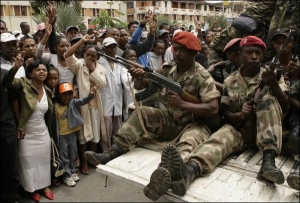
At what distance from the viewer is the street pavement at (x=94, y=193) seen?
3795 millimetres

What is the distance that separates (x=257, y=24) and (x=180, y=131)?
1.96 m

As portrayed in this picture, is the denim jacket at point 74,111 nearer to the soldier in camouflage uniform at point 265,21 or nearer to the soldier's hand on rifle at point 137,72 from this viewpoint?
the soldier's hand on rifle at point 137,72

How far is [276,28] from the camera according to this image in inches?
147

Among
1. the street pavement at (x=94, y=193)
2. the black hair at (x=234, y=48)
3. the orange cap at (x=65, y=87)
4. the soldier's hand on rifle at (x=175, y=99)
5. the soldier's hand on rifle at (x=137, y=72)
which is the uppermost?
the black hair at (x=234, y=48)

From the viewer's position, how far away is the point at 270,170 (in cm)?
218

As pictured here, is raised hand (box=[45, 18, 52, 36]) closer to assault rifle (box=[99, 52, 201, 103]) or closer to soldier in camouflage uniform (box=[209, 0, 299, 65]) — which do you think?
assault rifle (box=[99, 52, 201, 103])

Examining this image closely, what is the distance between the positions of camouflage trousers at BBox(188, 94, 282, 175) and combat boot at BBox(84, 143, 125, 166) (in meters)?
0.78

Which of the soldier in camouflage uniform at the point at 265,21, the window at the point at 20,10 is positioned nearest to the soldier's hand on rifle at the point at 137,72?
the soldier in camouflage uniform at the point at 265,21

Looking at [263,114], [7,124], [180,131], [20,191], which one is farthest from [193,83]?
[20,191]

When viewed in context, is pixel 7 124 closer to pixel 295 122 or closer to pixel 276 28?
pixel 295 122

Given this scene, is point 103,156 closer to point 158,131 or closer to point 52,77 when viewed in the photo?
point 158,131

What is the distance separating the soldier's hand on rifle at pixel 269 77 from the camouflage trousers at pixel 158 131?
791 millimetres

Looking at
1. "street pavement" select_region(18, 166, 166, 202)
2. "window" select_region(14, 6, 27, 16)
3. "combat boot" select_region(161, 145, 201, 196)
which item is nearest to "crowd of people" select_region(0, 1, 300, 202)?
"combat boot" select_region(161, 145, 201, 196)

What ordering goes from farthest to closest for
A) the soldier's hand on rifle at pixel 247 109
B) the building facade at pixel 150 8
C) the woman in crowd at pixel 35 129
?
the building facade at pixel 150 8, the woman in crowd at pixel 35 129, the soldier's hand on rifle at pixel 247 109
